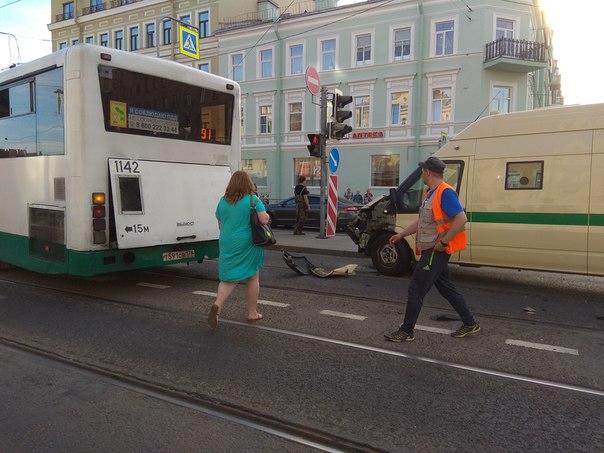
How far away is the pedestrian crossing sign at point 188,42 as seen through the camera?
54.9 feet

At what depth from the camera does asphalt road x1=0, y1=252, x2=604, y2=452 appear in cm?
300

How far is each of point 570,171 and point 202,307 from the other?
5250 mm

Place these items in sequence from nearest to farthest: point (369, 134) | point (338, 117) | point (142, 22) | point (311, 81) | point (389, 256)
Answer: point (389, 256) → point (311, 81) → point (338, 117) → point (369, 134) → point (142, 22)

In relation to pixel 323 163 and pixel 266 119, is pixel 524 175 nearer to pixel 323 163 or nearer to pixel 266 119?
pixel 323 163

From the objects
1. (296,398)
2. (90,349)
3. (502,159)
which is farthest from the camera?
(502,159)

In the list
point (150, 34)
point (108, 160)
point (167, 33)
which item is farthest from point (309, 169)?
point (108, 160)

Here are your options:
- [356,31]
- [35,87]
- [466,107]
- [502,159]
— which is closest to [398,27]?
[356,31]

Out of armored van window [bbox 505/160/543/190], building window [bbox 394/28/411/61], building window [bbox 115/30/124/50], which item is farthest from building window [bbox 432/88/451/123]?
building window [bbox 115/30/124/50]

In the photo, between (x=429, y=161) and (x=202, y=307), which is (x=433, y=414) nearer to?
(x=429, y=161)

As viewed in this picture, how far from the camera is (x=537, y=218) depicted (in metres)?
6.71

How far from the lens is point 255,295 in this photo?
17.2ft

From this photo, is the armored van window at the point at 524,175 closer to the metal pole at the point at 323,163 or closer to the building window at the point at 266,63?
the metal pole at the point at 323,163

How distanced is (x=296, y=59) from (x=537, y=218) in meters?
25.2

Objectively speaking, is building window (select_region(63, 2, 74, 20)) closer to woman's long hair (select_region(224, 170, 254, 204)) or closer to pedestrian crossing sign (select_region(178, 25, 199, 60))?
pedestrian crossing sign (select_region(178, 25, 199, 60))
